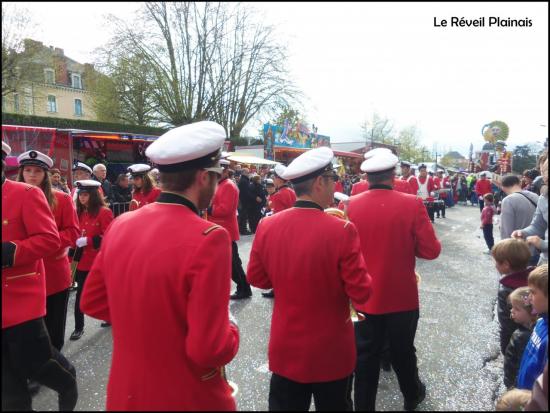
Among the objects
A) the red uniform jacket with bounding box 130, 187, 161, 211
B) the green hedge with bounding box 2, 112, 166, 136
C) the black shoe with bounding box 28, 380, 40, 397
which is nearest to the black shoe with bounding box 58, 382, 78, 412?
the black shoe with bounding box 28, 380, 40, 397

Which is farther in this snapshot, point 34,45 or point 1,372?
point 34,45

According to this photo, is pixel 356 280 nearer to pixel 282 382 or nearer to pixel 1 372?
pixel 282 382

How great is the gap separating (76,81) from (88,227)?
128ft

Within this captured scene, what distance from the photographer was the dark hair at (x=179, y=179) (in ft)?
4.89

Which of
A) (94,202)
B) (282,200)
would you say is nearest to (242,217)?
(282,200)

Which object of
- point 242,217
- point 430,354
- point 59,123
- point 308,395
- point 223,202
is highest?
point 59,123

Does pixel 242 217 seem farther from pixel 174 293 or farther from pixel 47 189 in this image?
pixel 174 293

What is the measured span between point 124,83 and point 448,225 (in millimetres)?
19858

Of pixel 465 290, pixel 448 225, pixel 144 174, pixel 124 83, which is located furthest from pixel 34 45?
pixel 465 290

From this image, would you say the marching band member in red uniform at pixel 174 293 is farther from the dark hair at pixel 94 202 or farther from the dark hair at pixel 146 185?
the dark hair at pixel 146 185

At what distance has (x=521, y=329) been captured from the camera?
9.21ft

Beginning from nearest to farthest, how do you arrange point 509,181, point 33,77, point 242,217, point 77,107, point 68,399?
point 68,399, point 509,181, point 242,217, point 33,77, point 77,107

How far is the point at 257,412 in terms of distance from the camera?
9.69 ft

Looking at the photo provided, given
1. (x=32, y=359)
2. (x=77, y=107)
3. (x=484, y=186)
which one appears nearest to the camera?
(x=32, y=359)
